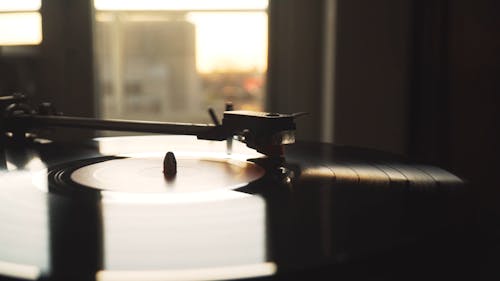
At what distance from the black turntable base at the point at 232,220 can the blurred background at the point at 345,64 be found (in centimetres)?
81

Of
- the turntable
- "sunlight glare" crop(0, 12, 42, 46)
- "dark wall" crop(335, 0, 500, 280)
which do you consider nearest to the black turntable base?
the turntable

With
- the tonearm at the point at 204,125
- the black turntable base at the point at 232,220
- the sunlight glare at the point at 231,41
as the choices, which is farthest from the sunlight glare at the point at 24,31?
the black turntable base at the point at 232,220

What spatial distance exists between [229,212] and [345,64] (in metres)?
1.31

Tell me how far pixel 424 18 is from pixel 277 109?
0.61 metres

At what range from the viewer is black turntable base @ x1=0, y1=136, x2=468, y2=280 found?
0.46 metres

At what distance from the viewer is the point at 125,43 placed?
3.20 meters

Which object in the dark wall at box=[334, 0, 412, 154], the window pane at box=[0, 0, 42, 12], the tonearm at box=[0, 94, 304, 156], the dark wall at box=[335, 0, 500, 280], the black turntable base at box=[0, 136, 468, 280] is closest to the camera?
the black turntable base at box=[0, 136, 468, 280]

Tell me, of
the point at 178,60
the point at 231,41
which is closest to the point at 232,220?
the point at 231,41

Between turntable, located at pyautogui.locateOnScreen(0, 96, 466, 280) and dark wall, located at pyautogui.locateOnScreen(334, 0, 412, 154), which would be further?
dark wall, located at pyautogui.locateOnScreen(334, 0, 412, 154)

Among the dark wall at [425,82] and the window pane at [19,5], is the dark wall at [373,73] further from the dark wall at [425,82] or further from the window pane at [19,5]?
the window pane at [19,5]

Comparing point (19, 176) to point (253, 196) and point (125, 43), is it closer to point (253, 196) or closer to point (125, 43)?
point (253, 196)

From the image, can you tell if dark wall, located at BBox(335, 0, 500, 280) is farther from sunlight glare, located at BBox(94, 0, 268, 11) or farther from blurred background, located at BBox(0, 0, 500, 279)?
sunlight glare, located at BBox(94, 0, 268, 11)

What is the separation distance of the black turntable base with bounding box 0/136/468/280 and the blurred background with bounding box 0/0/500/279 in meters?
0.81

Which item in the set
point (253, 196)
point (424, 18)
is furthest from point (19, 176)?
point (424, 18)
